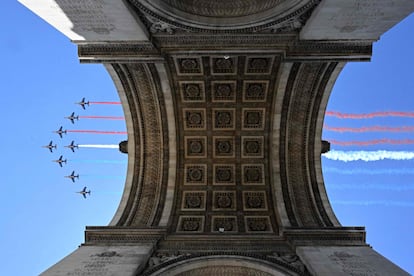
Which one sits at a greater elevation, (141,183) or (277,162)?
(277,162)

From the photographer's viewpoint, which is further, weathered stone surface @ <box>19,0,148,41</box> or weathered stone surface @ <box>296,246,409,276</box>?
weathered stone surface @ <box>296,246,409,276</box>

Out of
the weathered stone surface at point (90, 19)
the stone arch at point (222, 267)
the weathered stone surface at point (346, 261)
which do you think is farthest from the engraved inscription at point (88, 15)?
the weathered stone surface at point (346, 261)

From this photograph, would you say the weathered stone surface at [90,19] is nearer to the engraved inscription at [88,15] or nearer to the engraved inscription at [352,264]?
the engraved inscription at [88,15]

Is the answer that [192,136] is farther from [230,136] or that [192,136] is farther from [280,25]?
[280,25]

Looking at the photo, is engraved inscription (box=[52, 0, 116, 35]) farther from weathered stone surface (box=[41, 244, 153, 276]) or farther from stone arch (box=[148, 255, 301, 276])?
stone arch (box=[148, 255, 301, 276])

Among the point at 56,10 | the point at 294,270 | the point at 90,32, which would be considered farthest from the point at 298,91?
the point at 56,10

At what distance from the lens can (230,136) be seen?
18.6m

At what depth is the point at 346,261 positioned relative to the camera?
11703mm

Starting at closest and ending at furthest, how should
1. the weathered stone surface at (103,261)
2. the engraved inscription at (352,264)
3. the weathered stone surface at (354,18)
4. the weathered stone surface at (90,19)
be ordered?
the weathered stone surface at (354,18), the weathered stone surface at (90,19), the engraved inscription at (352,264), the weathered stone surface at (103,261)

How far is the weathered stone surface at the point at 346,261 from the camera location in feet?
35.6

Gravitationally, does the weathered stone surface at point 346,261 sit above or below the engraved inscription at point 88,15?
below

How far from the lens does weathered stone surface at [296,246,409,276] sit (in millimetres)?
10852

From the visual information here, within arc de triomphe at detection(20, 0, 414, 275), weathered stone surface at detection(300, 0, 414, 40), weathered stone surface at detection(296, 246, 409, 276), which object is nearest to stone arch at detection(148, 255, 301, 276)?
arc de triomphe at detection(20, 0, 414, 275)

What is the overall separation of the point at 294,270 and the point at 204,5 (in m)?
9.83
